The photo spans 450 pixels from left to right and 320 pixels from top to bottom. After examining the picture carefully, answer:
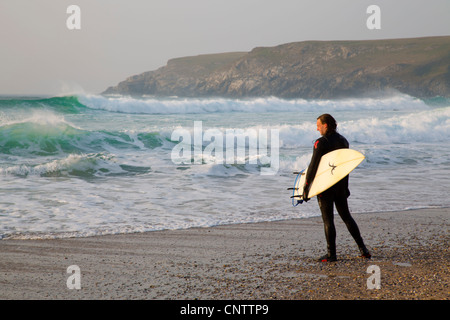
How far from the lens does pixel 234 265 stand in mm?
4785

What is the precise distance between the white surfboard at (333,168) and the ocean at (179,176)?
2396 millimetres

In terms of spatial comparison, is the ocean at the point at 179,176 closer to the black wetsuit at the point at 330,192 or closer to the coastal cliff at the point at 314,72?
the black wetsuit at the point at 330,192

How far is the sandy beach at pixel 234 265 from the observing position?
3.99 meters

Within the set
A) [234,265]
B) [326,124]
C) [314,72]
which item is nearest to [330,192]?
[326,124]

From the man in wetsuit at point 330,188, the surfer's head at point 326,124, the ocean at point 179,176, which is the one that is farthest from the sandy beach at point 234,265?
the surfer's head at point 326,124

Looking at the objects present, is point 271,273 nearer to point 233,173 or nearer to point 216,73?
point 233,173

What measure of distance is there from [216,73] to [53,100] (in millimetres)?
110778

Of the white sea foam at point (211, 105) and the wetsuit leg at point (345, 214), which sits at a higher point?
the white sea foam at point (211, 105)

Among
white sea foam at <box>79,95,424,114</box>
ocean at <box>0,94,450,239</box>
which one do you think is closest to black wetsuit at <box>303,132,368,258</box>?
ocean at <box>0,94,450,239</box>

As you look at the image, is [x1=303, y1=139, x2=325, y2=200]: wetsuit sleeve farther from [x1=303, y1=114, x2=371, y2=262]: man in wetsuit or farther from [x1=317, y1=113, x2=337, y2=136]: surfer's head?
[x1=317, y1=113, x2=337, y2=136]: surfer's head

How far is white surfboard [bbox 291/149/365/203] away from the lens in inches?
185

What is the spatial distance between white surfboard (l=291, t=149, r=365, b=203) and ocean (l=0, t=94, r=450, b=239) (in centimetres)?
240

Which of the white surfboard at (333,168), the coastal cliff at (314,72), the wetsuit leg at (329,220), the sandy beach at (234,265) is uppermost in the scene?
the coastal cliff at (314,72)

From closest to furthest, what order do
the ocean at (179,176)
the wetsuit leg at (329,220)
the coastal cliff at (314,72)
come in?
the wetsuit leg at (329,220) → the ocean at (179,176) → the coastal cliff at (314,72)
